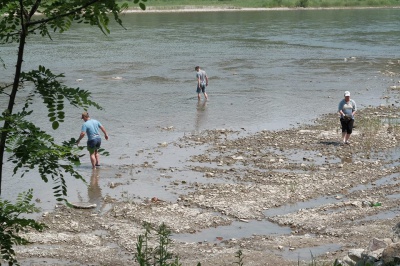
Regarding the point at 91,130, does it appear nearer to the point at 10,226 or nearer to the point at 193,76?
the point at 10,226

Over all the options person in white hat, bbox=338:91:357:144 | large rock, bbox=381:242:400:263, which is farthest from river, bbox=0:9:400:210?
large rock, bbox=381:242:400:263

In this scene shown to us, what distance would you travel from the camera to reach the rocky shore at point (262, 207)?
1213cm

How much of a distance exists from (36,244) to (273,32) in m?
49.8

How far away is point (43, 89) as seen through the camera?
19.4ft

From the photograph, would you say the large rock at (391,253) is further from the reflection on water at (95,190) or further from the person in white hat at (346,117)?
the person in white hat at (346,117)

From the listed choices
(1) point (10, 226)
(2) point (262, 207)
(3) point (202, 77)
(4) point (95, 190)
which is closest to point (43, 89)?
(1) point (10, 226)

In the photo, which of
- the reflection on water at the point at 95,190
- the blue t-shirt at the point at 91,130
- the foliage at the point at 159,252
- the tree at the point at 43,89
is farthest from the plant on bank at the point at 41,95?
the blue t-shirt at the point at 91,130

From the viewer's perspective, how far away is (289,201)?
15.1m

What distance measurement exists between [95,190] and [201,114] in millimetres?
9896

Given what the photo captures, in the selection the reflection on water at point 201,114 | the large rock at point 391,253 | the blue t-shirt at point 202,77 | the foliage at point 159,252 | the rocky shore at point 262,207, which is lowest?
the reflection on water at point 201,114

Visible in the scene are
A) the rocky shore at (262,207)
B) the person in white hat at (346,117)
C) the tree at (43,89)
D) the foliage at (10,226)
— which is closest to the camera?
the tree at (43,89)

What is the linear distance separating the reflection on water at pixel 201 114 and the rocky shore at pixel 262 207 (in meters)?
2.24

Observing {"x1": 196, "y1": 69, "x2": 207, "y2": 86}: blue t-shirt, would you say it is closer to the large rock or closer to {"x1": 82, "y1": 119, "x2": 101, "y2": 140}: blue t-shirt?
{"x1": 82, "y1": 119, "x2": 101, "y2": 140}: blue t-shirt

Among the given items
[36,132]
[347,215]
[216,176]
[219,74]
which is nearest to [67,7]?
[36,132]
